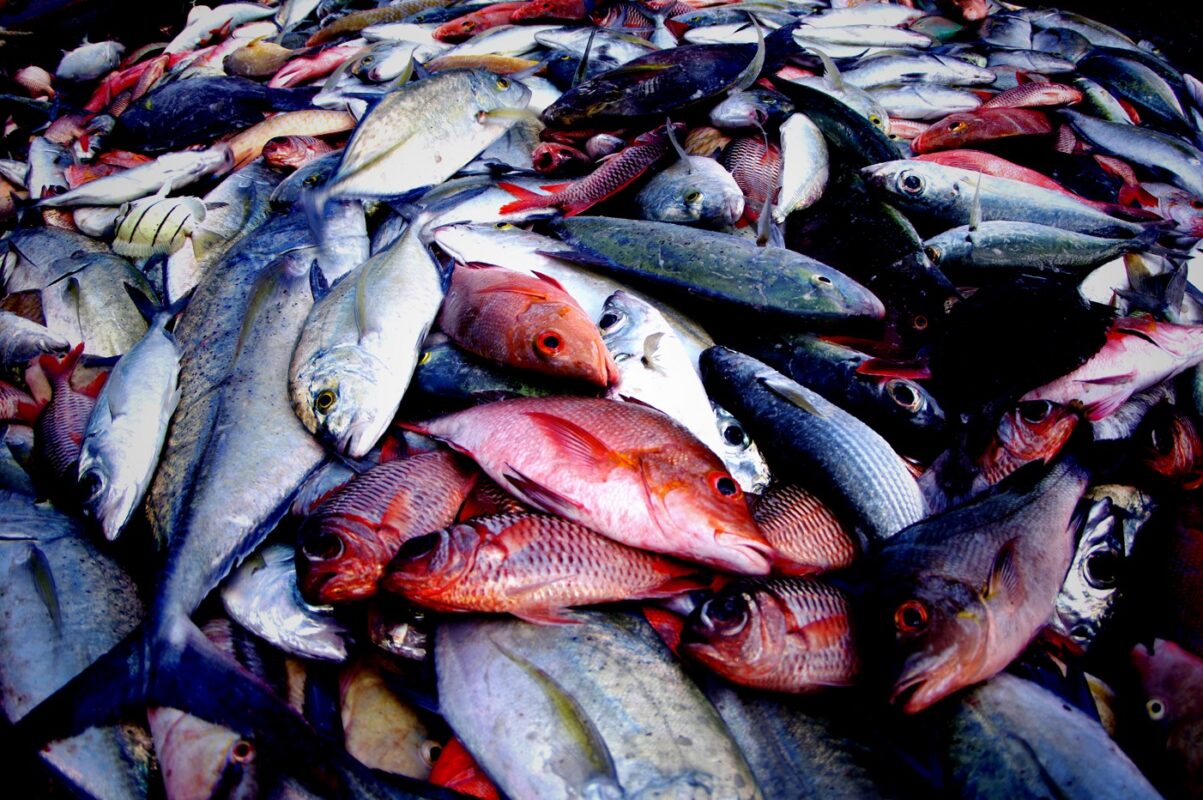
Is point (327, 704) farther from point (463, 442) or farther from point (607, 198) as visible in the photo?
point (607, 198)

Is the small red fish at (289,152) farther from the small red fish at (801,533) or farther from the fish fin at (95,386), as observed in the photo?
the small red fish at (801,533)

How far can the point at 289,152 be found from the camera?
11.0 ft

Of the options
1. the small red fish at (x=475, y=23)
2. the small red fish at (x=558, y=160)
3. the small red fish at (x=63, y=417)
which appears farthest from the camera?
the small red fish at (x=475, y=23)

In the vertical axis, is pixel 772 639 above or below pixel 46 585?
above

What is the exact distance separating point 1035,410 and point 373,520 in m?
1.79

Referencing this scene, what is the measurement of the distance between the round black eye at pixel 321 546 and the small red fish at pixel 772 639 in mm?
800

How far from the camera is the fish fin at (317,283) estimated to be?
7.73ft

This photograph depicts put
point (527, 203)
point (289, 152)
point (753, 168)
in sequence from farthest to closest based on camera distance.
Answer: point (289, 152) < point (753, 168) < point (527, 203)

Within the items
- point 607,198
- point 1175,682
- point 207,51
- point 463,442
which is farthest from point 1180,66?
point 207,51

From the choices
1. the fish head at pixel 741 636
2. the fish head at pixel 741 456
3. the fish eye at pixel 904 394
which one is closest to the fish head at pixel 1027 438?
the fish eye at pixel 904 394

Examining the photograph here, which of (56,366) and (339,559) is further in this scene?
(56,366)

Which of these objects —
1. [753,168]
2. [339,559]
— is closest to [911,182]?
[753,168]

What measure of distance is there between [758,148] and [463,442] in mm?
2022

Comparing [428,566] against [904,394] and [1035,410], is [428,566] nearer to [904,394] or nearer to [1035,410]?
[904,394]
